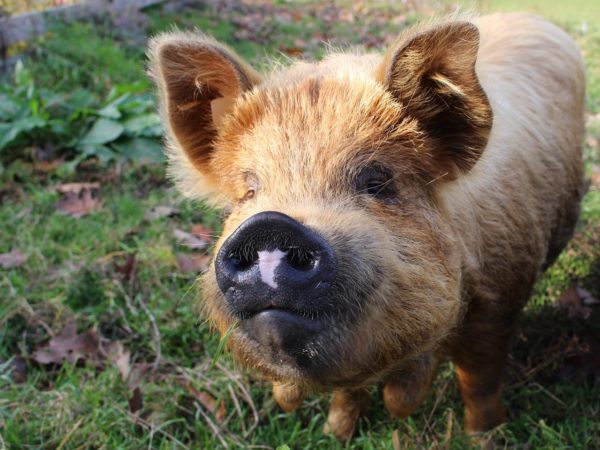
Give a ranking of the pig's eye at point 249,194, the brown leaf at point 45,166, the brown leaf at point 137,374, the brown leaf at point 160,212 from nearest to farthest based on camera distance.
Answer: the pig's eye at point 249,194, the brown leaf at point 137,374, the brown leaf at point 160,212, the brown leaf at point 45,166

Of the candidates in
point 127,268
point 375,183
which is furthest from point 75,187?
point 375,183

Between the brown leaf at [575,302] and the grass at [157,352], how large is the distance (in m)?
0.06

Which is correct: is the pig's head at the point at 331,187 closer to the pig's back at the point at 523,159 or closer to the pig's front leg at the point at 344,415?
the pig's back at the point at 523,159

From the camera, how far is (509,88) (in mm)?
3484

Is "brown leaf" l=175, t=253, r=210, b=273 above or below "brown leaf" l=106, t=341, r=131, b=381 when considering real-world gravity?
below

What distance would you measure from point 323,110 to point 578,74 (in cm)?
254

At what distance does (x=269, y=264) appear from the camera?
182 cm

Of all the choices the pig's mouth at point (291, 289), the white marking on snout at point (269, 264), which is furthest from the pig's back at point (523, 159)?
the white marking on snout at point (269, 264)

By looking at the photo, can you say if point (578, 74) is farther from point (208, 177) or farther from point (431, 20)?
point (208, 177)

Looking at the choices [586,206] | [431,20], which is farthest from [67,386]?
[586,206]

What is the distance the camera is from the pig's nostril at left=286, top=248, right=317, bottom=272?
71.1 inches

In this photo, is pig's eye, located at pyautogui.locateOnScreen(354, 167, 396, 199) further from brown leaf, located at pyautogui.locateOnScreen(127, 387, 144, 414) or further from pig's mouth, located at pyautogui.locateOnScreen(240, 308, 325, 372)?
brown leaf, located at pyautogui.locateOnScreen(127, 387, 144, 414)

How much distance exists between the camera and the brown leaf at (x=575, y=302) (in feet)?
12.4

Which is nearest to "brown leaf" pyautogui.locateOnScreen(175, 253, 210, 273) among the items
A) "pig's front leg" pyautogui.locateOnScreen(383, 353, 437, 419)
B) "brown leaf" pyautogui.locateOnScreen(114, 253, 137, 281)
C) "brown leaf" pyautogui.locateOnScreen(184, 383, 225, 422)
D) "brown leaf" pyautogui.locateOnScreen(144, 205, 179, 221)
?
"brown leaf" pyautogui.locateOnScreen(114, 253, 137, 281)
